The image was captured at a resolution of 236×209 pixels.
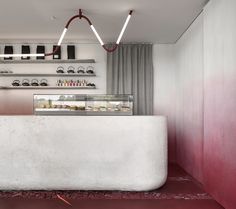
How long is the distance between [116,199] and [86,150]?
801mm

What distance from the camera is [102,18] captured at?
5.12 meters

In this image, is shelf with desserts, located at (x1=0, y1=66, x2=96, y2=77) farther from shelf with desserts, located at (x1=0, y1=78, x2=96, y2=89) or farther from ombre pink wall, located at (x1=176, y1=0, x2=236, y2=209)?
ombre pink wall, located at (x1=176, y1=0, x2=236, y2=209)

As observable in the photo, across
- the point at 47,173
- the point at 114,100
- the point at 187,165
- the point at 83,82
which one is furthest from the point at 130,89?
the point at 47,173

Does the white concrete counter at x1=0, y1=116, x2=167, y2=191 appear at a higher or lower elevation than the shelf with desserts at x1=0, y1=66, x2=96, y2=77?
lower

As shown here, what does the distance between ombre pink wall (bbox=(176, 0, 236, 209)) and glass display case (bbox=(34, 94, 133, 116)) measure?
4.08 ft

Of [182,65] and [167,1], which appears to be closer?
[167,1]

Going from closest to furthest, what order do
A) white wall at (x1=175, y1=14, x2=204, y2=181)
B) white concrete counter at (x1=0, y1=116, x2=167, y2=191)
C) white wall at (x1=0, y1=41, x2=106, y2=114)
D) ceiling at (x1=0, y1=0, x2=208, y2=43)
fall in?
white concrete counter at (x1=0, y1=116, x2=167, y2=191) < ceiling at (x1=0, y1=0, x2=208, y2=43) < white wall at (x1=175, y1=14, x2=204, y2=181) < white wall at (x1=0, y1=41, x2=106, y2=114)

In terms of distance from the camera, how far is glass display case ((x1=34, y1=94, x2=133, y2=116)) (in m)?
4.93

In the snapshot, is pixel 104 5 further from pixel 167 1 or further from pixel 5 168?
pixel 5 168

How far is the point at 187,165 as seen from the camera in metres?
5.73

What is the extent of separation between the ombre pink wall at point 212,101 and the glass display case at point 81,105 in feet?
4.08

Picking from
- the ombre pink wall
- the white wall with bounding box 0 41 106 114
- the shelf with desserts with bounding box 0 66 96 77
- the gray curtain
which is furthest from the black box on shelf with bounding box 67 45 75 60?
the ombre pink wall

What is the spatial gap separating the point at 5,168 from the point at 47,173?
62 cm

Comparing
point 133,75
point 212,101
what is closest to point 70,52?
point 133,75
